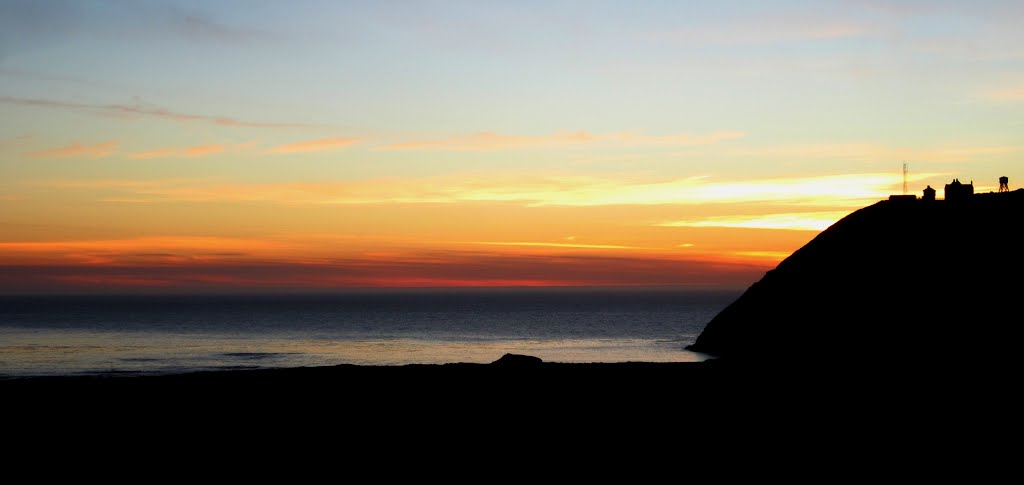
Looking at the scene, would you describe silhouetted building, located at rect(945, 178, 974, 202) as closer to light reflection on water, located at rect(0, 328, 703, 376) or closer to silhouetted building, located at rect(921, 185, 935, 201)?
silhouetted building, located at rect(921, 185, 935, 201)

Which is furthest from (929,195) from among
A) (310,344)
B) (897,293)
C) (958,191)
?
(310,344)

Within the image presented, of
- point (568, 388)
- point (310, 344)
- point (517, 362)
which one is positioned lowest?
point (310, 344)

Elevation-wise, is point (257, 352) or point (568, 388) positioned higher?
point (568, 388)

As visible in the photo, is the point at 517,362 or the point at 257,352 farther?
the point at 257,352

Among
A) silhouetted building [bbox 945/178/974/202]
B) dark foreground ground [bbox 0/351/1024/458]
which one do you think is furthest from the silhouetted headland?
dark foreground ground [bbox 0/351/1024/458]

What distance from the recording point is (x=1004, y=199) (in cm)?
5956

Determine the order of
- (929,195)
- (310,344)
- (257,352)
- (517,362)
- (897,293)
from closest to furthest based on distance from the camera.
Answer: (517,362) → (897,293) → (929,195) → (257,352) → (310,344)

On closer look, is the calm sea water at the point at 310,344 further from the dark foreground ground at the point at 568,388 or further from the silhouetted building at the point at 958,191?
the dark foreground ground at the point at 568,388

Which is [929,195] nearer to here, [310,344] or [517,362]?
[517,362]

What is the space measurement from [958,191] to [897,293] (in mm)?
10910

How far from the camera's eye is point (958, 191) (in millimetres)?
63781

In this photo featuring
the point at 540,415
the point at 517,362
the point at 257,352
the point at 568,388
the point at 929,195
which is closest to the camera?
the point at 540,415

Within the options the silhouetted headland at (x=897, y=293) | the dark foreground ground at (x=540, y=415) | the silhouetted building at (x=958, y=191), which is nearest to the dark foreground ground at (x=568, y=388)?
the dark foreground ground at (x=540, y=415)

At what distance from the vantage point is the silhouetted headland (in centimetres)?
4734
